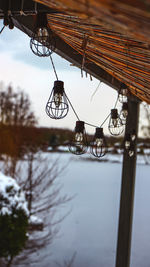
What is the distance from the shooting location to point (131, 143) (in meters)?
2.17

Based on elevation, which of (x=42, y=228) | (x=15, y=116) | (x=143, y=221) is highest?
(x=15, y=116)

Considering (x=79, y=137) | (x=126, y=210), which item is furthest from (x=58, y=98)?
(x=126, y=210)

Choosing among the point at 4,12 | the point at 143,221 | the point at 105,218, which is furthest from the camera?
the point at 105,218

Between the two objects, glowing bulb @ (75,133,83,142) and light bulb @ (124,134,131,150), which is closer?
glowing bulb @ (75,133,83,142)

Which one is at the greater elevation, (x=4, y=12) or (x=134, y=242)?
(x=4, y=12)

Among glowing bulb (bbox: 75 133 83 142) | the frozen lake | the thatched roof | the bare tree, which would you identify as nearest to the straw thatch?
the thatched roof

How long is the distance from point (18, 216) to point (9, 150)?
2.25 meters

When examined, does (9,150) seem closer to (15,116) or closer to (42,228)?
(15,116)

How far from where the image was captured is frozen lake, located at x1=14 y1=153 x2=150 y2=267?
4.36 m

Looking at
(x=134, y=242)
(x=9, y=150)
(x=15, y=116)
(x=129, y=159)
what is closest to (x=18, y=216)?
(x=129, y=159)

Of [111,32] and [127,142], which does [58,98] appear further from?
[127,142]

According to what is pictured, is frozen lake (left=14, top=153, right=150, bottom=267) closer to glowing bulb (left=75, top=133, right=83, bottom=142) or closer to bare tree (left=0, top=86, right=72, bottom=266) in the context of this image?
bare tree (left=0, top=86, right=72, bottom=266)

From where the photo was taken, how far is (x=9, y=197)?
3186 millimetres

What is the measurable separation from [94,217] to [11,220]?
→ 2377 millimetres
